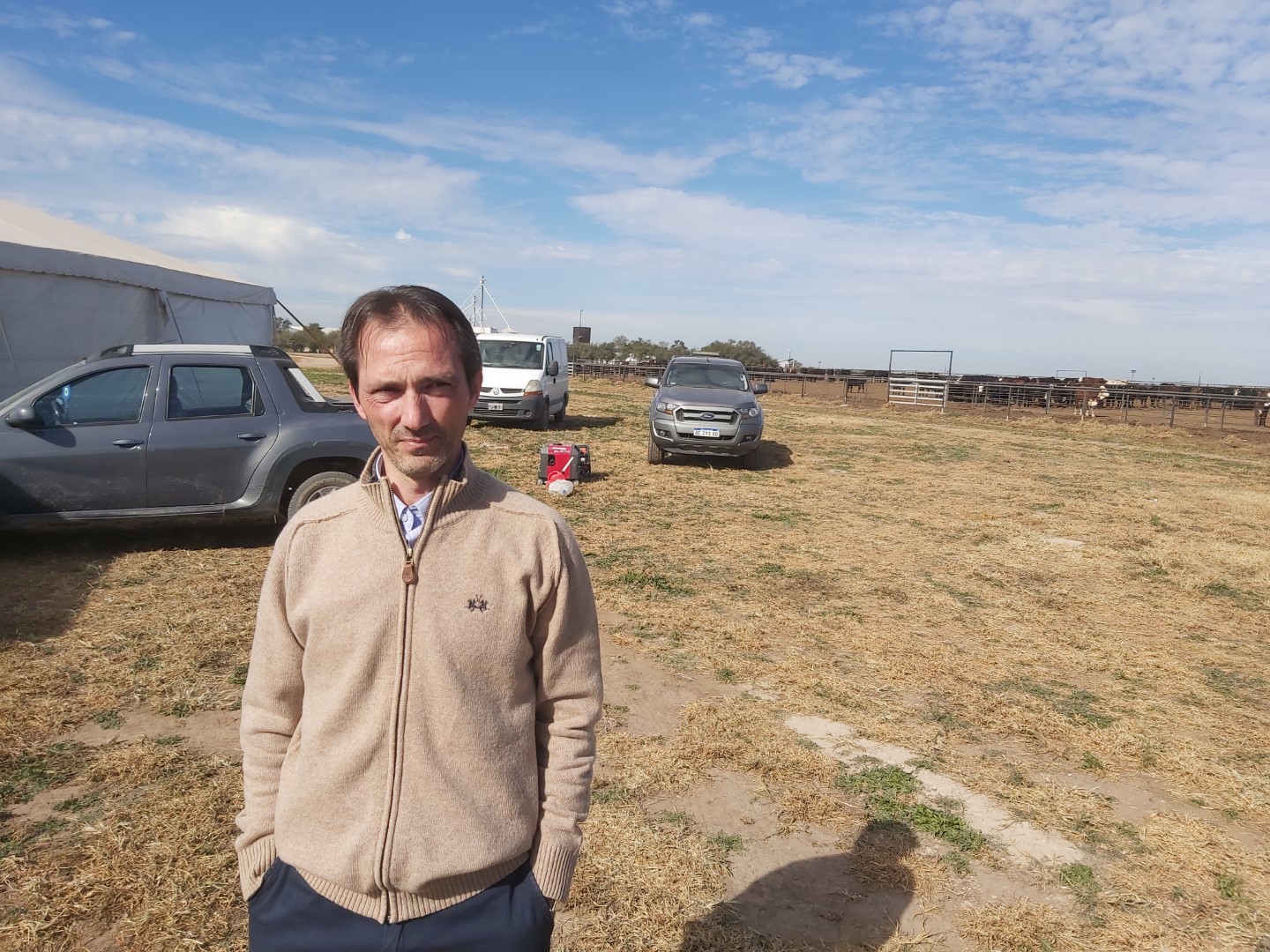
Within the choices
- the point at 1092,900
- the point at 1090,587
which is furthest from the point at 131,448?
the point at 1090,587

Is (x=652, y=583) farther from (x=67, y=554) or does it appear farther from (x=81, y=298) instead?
(x=81, y=298)

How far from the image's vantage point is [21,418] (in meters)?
5.96

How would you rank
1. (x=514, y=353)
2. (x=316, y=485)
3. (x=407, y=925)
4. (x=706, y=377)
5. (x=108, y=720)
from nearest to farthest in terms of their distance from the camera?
(x=407, y=925) → (x=108, y=720) → (x=316, y=485) → (x=706, y=377) → (x=514, y=353)

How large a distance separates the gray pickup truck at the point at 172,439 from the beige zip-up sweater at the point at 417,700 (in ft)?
17.5

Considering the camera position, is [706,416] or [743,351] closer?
[706,416]

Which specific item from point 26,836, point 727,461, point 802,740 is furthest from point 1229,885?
point 727,461

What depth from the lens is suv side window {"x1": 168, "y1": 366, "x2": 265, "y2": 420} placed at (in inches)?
255

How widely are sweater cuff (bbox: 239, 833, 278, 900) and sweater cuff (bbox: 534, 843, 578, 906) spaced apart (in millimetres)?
488

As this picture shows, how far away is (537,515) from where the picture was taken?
1.52m

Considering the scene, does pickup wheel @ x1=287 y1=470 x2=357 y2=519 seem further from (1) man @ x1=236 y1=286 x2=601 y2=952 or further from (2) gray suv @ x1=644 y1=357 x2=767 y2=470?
(2) gray suv @ x1=644 y1=357 x2=767 y2=470

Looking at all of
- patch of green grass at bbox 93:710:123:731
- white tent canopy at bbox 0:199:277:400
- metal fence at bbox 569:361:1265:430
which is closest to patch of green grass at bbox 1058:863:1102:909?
patch of green grass at bbox 93:710:123:731

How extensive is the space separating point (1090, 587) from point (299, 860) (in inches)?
287

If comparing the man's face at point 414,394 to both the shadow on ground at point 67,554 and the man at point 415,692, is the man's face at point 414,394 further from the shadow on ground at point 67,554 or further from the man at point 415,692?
the shadow on ground at point 67,554

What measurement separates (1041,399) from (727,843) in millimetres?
33932
